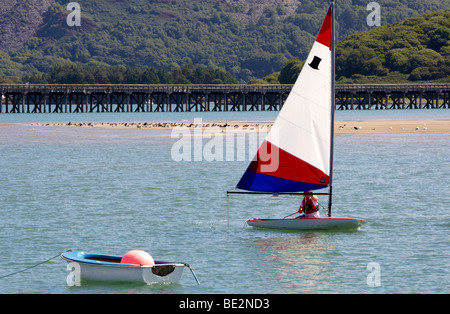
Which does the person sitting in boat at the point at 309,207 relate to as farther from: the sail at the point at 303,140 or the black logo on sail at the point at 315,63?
the black logo on sail at the point at 315,63

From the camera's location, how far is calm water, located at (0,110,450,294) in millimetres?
20797

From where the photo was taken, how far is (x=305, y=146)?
2602 cm

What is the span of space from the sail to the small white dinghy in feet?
22.7

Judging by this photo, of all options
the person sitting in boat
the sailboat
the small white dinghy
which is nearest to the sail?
the sailboat

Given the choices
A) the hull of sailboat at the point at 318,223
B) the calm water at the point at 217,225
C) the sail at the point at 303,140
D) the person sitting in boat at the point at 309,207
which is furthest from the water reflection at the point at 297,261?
the sail at the point at 303,140

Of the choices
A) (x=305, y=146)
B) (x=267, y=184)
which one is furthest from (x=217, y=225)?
(x=305, y=146)

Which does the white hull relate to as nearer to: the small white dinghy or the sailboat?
the small white dinghy

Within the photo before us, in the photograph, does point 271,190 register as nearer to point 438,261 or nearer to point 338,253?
point 338,253

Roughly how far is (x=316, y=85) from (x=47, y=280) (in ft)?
32.5

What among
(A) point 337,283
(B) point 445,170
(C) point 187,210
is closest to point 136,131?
(B) point 445,170

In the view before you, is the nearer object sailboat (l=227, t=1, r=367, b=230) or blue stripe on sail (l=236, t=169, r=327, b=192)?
sailboat (l=227, t=1, r=367, b=230)

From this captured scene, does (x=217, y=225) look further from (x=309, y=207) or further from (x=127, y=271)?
(x=127, y=271)

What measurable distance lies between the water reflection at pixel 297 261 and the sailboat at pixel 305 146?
2.57 ft

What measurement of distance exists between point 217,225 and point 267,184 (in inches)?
126
